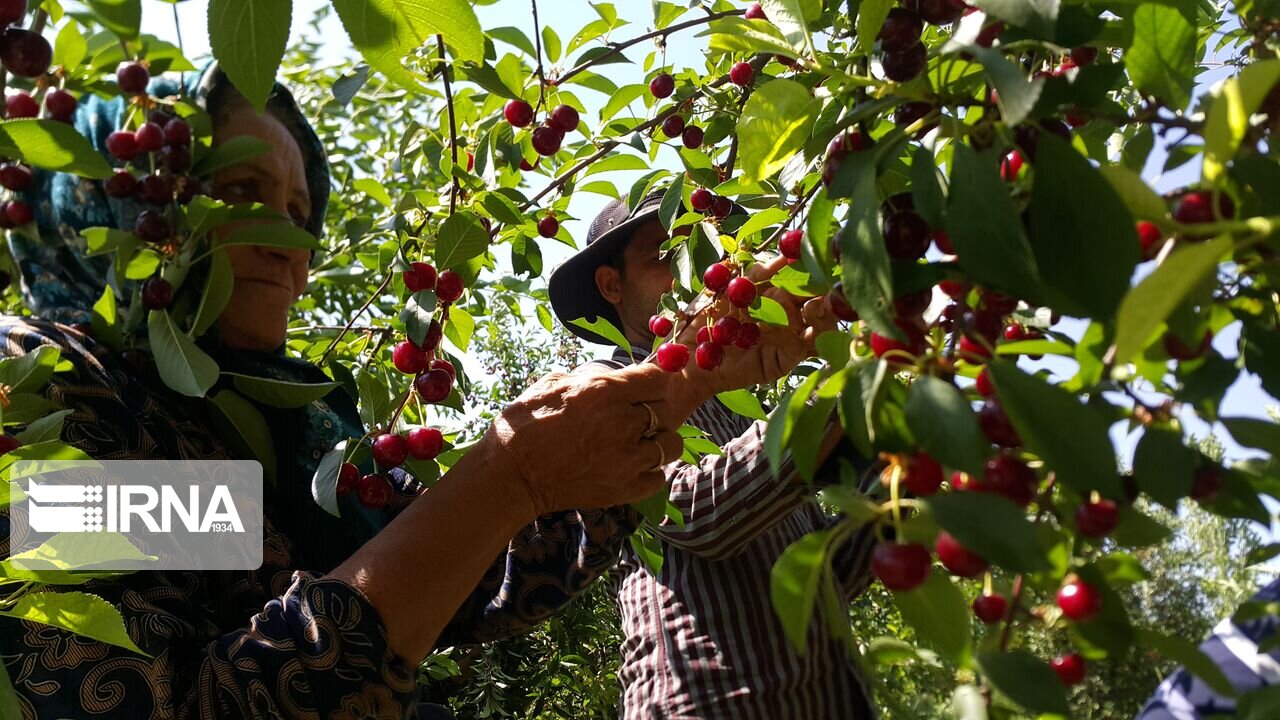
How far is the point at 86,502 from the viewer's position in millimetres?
1325

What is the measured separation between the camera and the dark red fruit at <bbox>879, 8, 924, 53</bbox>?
811 millimetres

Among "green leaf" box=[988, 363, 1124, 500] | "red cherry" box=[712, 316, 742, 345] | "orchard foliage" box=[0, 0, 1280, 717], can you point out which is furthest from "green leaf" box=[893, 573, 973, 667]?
"red cherry" box=[712, 316, 742, 345]

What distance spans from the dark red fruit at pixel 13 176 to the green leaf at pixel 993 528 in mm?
1419

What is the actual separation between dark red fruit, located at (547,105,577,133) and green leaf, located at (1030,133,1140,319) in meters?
1.12

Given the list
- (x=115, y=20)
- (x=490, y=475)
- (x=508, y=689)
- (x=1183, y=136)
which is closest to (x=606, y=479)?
(x=490, y=475)

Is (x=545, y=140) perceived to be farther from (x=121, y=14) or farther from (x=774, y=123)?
(x=774, y=123)

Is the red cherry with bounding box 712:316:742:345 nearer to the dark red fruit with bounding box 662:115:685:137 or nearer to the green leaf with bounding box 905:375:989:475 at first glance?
the dark red fruit with bounding box 662:115:685:137

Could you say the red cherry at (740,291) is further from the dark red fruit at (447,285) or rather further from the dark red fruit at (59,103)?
the dark red fruit at (59,103)

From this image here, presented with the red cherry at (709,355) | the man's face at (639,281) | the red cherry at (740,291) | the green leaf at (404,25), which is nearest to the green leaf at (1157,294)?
the green leaf at (404,25)

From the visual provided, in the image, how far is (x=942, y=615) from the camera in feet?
2.05

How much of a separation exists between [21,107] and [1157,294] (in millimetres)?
1439

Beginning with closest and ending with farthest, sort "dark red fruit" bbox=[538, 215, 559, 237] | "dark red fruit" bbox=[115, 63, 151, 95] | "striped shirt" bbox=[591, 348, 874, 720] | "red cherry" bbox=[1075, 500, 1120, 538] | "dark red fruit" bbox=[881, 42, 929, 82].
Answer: "red cherry" bbox=[1075, 500, 1120, 538], "dark red fruit" bbox=[881, 42, 929, 82], "dark red fruit" bbox=[115, 63, 151, 95], "dark red fruit" bbox=[538, 215, 559, 237], "striped shirt" bbox=[591, 348, 874, 720]

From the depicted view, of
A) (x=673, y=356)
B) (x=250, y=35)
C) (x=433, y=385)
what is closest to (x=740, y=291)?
(x=673, y=356)

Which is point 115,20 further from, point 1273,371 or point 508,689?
point 508,689
